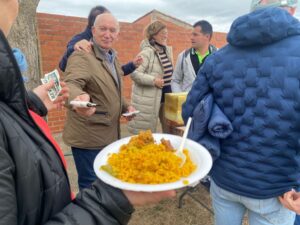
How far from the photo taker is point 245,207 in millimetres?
1899

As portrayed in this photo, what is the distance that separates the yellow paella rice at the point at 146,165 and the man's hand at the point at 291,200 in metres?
0.73

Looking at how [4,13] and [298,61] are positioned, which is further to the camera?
[298,61]

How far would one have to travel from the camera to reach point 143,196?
38.8 inches

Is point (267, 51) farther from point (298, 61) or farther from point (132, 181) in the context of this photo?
point (132, 181)

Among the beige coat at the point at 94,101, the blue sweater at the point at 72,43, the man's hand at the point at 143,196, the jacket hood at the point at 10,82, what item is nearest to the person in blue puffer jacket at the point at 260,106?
the man's hand at the point at 143,196

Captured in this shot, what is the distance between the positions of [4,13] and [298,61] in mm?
1412

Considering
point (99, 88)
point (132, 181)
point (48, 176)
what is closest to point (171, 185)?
point (132, 181)

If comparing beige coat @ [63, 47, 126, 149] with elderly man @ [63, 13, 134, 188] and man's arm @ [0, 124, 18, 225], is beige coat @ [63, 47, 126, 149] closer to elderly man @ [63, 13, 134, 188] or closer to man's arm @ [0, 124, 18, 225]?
elderly man @ [63, 13, 134, 188]

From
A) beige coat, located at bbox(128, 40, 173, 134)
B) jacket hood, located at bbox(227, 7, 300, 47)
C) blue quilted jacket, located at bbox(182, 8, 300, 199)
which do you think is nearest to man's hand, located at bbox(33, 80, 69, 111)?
blue quilted jacket, located at bbox(182, 8, 300, 199)

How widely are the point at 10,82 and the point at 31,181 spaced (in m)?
0.30

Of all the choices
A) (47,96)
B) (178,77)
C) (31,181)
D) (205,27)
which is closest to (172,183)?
(31,181)

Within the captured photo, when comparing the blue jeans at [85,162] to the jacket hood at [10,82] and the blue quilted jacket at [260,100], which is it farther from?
the jacket hood at [10,82]

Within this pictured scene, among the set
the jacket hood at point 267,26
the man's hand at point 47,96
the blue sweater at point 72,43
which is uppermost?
the jacket hood at point 267,26

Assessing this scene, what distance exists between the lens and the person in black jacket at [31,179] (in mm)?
721
